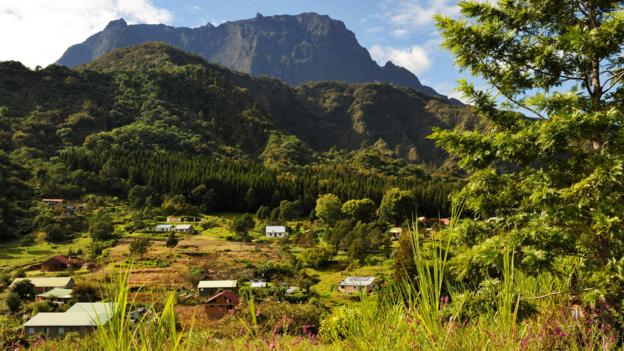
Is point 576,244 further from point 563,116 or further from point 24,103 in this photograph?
point 24,103

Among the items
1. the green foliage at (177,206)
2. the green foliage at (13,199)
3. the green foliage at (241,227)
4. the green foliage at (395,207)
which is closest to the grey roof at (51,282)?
the green foliage at (13,199)

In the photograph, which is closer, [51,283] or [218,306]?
[218,306]

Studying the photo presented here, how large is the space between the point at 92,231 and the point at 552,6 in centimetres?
5278

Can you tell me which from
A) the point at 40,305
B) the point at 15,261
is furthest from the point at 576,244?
the point at 15,261

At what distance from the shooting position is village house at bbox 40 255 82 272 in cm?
3981

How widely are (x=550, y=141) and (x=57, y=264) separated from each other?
43.7 m

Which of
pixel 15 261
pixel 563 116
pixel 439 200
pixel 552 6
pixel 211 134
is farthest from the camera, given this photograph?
pixel 211 134

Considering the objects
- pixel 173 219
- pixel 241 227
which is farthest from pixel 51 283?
pixel 173 219

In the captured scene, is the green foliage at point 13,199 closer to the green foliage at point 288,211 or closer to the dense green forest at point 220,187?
the dense green forest at point 220,187

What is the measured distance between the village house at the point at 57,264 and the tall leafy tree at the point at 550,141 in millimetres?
41545

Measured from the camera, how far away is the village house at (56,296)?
30.3 meters

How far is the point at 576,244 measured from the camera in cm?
664

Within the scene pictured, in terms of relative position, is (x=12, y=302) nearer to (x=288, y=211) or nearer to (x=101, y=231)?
(x=101, y=231)

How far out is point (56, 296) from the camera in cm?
3062
